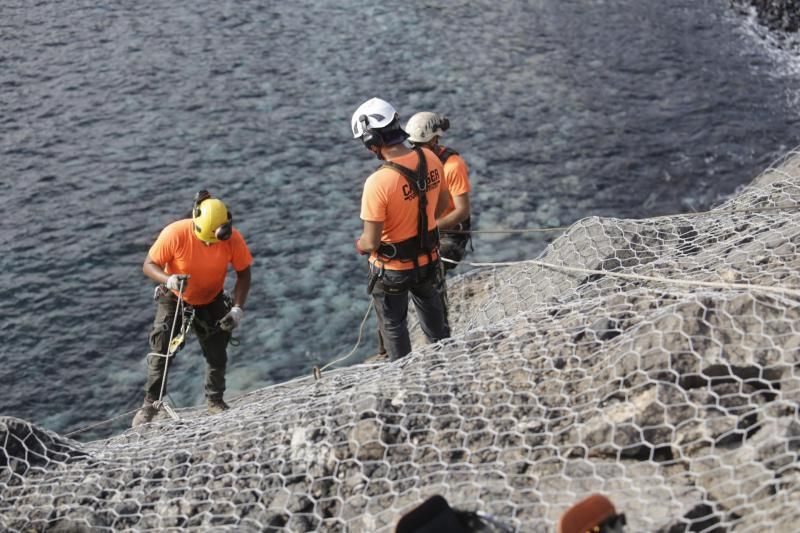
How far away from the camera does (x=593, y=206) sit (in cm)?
1533

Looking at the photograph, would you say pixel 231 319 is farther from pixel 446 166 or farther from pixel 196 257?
pixel 446 166

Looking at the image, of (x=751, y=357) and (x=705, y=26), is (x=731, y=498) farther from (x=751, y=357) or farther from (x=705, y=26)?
(x=705, y=26)

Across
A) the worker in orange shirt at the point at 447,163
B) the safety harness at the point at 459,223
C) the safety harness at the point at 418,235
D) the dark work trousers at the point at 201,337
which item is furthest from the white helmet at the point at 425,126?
the dark work trousers at the point at 201,337

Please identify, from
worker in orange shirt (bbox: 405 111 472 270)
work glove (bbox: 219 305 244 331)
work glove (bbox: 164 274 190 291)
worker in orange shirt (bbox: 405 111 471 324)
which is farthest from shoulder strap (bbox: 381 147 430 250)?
work glove (bbox: 164 274 190 291)

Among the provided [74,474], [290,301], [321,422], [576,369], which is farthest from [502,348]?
[290,301]

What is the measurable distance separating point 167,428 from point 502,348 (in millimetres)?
3251

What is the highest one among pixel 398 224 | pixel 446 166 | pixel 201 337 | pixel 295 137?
pixel 295 137

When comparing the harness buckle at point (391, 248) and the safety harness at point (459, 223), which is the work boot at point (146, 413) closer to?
the harness buckle at point (391, 248)

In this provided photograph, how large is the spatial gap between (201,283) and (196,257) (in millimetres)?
328

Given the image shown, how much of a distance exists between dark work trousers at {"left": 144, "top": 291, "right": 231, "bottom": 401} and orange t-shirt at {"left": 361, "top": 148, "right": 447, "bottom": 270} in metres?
2.24

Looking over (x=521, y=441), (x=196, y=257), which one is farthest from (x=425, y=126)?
(x=521, y=441)

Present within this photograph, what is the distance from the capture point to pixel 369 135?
713 cm

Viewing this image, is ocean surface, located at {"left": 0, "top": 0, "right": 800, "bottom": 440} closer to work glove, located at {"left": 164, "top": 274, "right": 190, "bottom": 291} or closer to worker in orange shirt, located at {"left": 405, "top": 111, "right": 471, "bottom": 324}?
work glove, located at {"left": 164, "top": 274, "right": 190, "bottom": 291}

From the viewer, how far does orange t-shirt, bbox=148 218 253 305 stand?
8.37 metres
